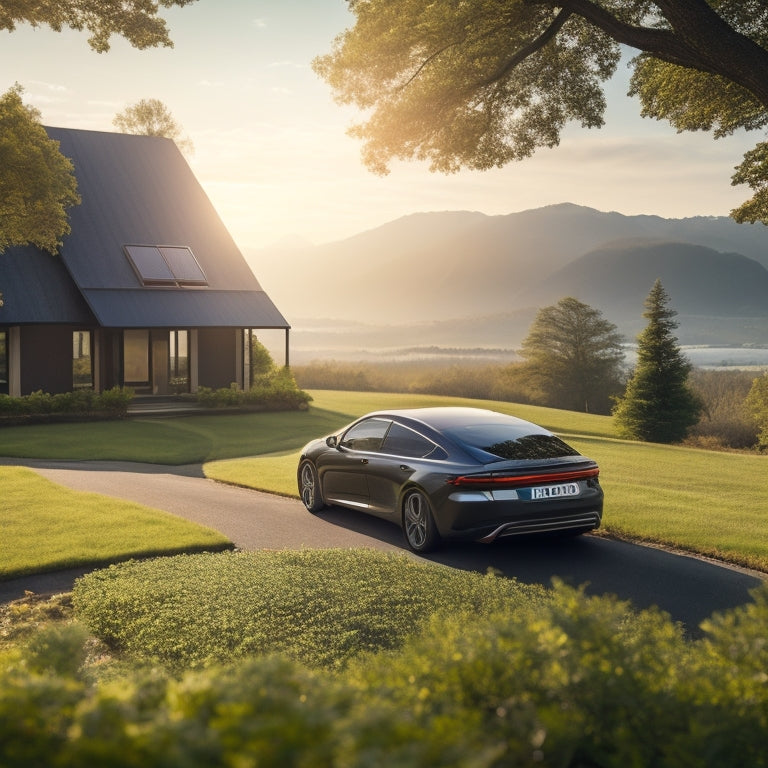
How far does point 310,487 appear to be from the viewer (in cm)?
1273

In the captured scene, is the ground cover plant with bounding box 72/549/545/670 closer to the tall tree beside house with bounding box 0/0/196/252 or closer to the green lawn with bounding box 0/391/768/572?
the green lawn with bounding box 0/391/768/572

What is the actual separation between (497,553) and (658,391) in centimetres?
2937

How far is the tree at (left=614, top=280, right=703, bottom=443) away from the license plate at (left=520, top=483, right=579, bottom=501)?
1108 inches

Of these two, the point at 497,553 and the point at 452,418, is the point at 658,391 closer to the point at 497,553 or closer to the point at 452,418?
the point at 452,418

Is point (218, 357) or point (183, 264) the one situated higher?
point (183, 264)

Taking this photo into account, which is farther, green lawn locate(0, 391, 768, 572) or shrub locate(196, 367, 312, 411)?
shrub locate(196, 367, 312, 411)

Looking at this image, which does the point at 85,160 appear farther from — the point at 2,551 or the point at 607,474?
the point at 2,551

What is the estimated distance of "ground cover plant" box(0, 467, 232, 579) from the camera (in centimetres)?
948

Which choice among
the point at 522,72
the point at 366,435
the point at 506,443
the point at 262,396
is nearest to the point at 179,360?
the point at 262,396

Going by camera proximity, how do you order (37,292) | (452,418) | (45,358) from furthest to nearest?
(45,358) < (37,292) < (452,418)

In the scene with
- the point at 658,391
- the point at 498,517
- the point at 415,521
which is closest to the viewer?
the point at 498,517

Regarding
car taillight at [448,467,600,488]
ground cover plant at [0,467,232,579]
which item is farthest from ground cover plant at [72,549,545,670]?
car taillight at [448,467,600,488]

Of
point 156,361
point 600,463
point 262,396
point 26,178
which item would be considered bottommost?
point 600,463

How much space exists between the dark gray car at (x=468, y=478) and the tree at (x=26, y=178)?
8.25m
